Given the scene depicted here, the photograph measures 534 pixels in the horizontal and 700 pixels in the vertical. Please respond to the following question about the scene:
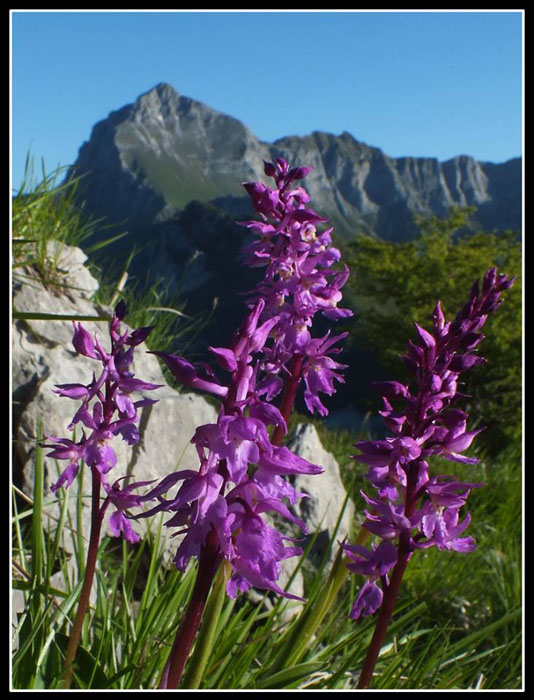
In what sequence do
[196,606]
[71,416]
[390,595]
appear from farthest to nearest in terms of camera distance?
[71,416], [390,595], [196,606]

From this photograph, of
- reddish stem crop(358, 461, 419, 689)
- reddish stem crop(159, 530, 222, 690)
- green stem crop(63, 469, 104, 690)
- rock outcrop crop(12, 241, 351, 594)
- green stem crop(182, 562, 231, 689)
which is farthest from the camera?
rock outcrop crop(12, 241, 351, 594)

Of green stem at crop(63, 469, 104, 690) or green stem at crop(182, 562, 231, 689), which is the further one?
green stem at crop(63, 469, 104, 690)

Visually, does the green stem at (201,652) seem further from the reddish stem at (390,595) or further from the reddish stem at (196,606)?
the reddish stem at (390,595)

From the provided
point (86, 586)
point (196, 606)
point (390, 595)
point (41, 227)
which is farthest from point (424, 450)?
point (41, 227)

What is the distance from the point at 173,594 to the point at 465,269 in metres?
25.9

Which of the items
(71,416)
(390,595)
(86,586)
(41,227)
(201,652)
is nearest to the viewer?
(201,652)

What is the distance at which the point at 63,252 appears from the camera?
5980 mm

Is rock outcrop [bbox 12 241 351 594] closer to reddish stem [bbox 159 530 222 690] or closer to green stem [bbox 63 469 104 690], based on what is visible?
green stem [bbox 63 469 104 690]

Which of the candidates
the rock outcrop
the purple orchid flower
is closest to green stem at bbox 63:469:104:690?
the purple orchid flower

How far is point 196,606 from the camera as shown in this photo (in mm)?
1467

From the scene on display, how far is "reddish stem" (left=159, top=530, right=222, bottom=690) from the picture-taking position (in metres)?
1.44

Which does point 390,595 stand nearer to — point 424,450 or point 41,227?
point 424,450

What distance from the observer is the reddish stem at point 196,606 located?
144cm

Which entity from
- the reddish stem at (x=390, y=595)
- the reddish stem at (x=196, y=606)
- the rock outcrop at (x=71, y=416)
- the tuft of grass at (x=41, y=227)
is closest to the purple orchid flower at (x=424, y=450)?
the reddish stem at (x=390, y=595)
